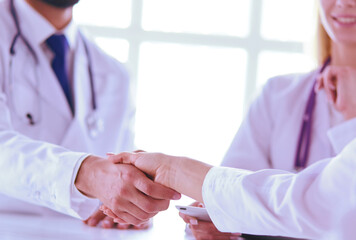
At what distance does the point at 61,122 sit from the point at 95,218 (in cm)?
56

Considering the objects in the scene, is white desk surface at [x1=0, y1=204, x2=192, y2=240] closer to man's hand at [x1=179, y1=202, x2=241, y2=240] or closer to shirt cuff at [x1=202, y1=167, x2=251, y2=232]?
man's hand at [x1=179, y1=202, x2=241, y2=240]

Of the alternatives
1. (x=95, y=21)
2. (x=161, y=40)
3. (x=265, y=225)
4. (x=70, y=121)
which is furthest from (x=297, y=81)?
(x=95, y=21)

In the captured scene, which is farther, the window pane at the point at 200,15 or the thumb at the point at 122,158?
the window pane at the point at 200,15

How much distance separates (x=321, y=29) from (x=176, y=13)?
208 cm

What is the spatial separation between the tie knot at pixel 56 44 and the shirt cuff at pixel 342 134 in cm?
103

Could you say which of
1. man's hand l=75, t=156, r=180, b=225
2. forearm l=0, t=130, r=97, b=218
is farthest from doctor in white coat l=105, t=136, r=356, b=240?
forearm l=0, t=130, r=97, b=218

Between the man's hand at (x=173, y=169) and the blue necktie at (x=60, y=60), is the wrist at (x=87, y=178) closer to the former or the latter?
the man's hand at (x=173, y=169)

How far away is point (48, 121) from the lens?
1.84 m

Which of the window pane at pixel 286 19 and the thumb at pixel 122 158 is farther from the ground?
the window pane at pixel 286 19

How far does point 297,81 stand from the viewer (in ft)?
6.10

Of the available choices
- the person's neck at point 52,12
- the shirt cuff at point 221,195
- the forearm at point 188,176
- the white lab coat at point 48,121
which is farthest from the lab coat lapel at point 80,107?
the shirt cuff at point 221,195

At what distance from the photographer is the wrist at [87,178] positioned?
A: 4.52ft

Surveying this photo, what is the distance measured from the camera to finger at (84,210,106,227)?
4.58ft

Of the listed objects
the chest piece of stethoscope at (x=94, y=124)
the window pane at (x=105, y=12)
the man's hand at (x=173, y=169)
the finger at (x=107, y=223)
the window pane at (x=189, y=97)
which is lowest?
the window pane at (x=189, y=97)
